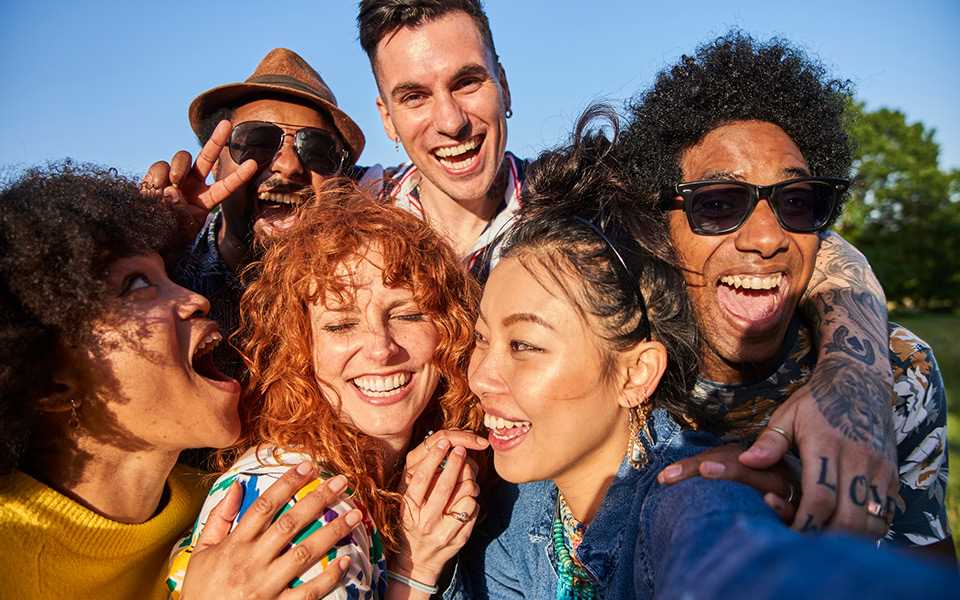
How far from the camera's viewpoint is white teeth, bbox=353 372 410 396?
9.88 ft

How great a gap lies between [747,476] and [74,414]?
8.01 ft

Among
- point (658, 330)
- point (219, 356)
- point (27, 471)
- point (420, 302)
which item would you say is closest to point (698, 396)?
point (658, 330)

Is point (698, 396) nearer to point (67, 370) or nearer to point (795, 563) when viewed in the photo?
point (795, 563)

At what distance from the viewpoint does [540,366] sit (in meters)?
2.53

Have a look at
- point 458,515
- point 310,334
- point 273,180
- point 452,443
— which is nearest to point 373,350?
point 310,334

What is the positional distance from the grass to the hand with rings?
4.30 meters

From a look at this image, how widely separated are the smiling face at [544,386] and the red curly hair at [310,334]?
48 cm

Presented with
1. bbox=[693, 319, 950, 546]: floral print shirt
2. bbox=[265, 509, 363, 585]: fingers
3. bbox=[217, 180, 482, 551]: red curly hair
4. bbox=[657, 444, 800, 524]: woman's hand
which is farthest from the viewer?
bbox=[693, 319, 950, 546]: floral print shirt

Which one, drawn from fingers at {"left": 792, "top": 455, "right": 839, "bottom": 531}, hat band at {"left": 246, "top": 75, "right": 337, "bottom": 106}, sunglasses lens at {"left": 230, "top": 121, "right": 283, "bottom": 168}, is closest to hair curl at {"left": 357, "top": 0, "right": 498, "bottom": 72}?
hat band at {"left": 246, "top": 75, "right": 337, "bottom": 106}

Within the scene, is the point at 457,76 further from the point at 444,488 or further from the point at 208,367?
the point at 444,488

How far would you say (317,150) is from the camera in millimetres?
4441

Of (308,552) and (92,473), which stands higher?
(92,473)

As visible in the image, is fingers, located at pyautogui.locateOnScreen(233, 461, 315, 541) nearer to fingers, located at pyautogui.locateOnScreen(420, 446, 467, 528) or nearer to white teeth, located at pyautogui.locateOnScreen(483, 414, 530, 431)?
fingers, located at pyautogui.locateOnScreen(420, 446, 467, 528)

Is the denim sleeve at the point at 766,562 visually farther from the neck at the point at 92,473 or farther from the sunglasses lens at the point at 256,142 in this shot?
the sunglasses lens at the point at 256,142
